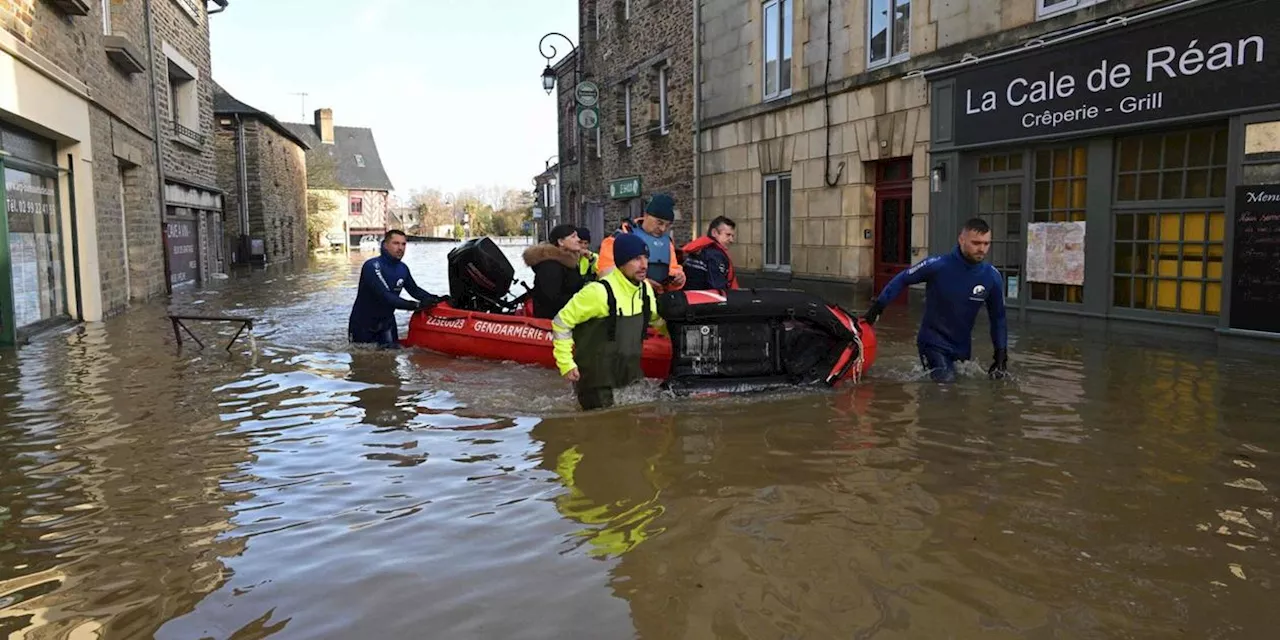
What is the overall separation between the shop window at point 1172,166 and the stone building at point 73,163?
460 inches

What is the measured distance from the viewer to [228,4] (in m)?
23.7

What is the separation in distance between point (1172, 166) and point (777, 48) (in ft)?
25.3

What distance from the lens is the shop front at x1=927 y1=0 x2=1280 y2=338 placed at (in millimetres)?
8508

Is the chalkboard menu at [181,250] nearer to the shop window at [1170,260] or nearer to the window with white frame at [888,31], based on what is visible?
the window with white frame at [888,31]

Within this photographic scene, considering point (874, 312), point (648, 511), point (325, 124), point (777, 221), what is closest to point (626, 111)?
point (777, 221)

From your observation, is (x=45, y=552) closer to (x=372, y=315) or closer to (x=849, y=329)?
(x=849, y=329)

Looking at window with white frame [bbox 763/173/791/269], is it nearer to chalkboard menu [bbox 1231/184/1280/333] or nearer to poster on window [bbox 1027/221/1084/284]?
poster on window [bbox 1027/221/1084/284]

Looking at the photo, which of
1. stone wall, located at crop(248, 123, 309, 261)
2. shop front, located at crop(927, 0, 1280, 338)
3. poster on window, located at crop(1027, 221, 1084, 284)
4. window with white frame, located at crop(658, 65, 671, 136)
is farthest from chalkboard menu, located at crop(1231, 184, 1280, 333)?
stone wall, located at crop(248, 123, 309, 261)

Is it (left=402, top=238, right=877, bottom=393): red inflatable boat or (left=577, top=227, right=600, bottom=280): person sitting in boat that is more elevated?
(left=577, top=227, right=600, bottom=280): person sitting in boat

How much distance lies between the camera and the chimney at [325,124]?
6725 centimetres

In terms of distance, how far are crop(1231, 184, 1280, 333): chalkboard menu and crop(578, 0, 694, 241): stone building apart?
11.6 metres

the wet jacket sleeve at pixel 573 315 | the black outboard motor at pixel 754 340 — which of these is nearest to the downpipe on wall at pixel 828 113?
the black outboard motor at pixel 754 340

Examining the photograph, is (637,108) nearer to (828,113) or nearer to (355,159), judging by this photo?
(828,113)

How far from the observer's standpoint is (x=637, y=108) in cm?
2212
